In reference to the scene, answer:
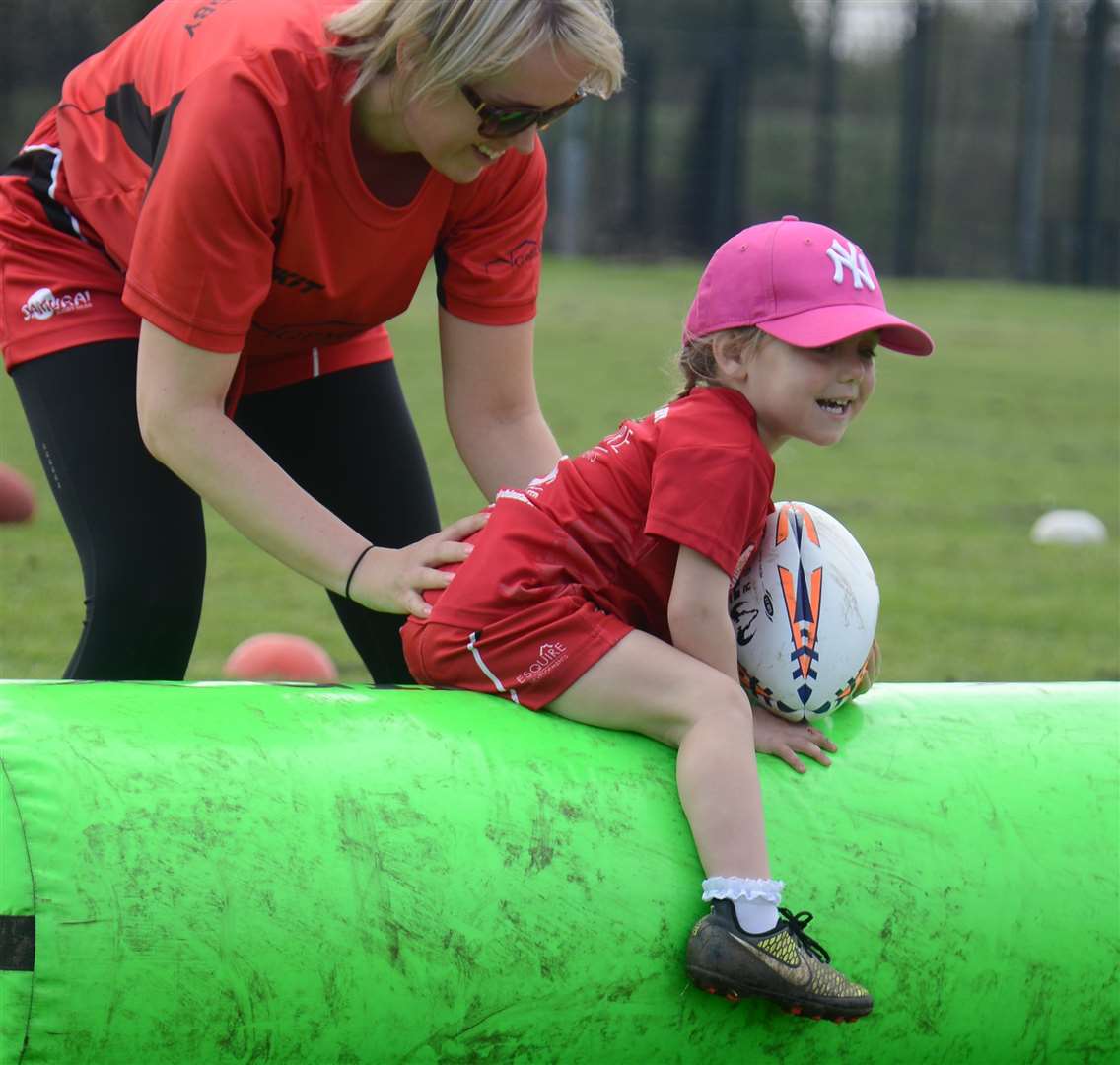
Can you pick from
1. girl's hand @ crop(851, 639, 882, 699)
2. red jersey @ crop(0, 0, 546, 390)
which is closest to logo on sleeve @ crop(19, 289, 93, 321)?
red jersey @ crop(0, 0, 546, 390)

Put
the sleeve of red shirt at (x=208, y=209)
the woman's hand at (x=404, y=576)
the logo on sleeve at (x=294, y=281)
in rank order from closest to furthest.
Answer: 1. the sleeve of red shirt at (x=208, y=209)
2. the woman's hand at (x=404, y=576)
3. the logo on sleeve at (x=294, y=281)

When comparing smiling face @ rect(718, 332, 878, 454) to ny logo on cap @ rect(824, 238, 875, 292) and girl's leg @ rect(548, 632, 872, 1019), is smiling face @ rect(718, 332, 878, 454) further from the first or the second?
girl's leg @ rect(548, 632, 872, 1019)

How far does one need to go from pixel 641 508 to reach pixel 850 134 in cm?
2557

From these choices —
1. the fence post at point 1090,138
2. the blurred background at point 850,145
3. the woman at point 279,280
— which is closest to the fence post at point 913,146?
the blurred background at point 850,145

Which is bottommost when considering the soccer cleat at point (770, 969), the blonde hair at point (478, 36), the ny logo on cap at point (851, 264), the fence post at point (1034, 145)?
the fence post at point (1034, 145)

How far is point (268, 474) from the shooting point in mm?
2854

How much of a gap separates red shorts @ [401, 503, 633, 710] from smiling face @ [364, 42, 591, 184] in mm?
594

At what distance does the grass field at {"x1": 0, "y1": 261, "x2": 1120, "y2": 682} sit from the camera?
19.7ft

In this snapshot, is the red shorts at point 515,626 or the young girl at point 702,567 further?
the red shorts at point 515,626

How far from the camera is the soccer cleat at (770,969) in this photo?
2.53 m

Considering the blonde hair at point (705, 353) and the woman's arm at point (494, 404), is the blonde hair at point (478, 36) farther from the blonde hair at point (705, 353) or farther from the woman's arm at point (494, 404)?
the woman's arm at point (494, 404)

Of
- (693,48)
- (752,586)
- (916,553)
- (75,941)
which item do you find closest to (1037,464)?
(916,553)

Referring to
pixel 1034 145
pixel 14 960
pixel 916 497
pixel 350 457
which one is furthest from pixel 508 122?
pixel 1034 145

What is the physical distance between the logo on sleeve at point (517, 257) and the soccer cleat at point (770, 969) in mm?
1318
